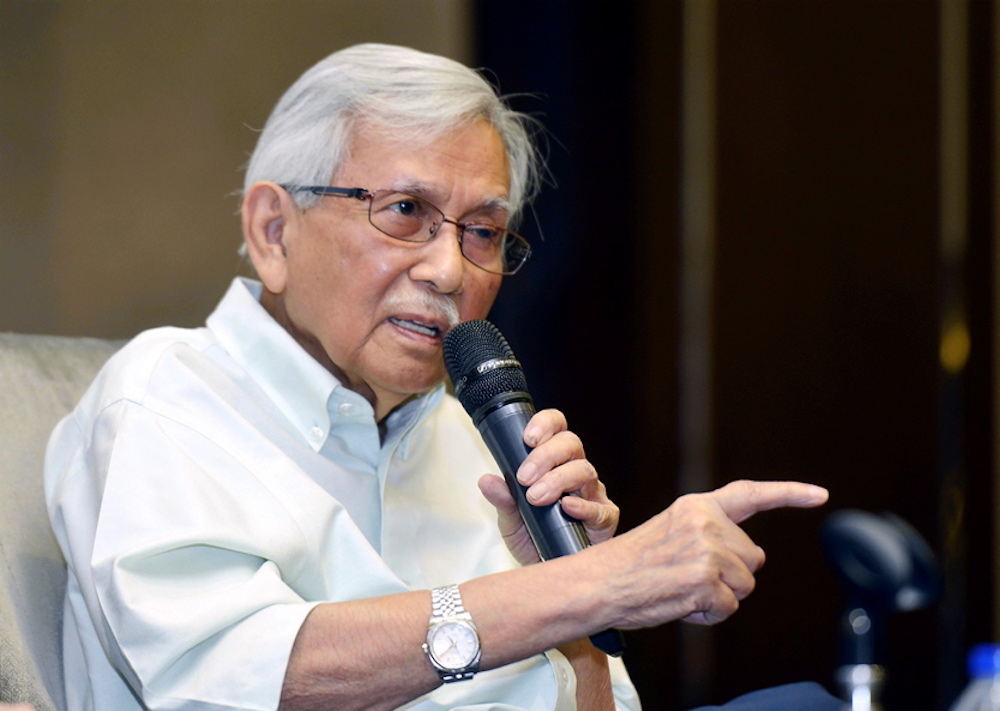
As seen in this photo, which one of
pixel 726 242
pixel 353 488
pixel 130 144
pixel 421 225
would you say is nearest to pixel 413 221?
pixel 421 225

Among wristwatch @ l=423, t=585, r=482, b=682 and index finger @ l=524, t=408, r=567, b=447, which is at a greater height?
index finger @ l=524, t=408, r=567, b=447

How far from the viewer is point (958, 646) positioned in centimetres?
360

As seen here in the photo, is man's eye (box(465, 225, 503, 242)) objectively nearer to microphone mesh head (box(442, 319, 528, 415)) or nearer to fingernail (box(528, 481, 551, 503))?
microphone mesh head (box(442, 319, 528, 415))

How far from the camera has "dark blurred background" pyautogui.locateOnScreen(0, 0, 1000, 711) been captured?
7.80 ft

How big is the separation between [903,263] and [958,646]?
142cm

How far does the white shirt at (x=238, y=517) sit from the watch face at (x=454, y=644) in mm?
149

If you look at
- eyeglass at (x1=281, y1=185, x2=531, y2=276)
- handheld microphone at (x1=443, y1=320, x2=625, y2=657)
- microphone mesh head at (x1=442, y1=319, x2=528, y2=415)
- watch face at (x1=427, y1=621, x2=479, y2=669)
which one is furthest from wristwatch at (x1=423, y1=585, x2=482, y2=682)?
eyeglass at (x1=281, y1=185, x2=531, y2=276)

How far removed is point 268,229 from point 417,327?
0.30 meters

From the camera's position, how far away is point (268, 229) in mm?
1529

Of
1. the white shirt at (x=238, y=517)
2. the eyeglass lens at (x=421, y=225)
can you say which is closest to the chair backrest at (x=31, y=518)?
the white shirt at (x=238, y=517)

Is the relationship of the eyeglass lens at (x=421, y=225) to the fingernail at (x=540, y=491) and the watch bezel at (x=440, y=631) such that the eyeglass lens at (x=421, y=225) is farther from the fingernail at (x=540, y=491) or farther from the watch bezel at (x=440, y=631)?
the watch bezel at (x=440, y=631)

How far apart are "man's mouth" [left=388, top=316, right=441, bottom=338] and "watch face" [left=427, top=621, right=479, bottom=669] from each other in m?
0.54

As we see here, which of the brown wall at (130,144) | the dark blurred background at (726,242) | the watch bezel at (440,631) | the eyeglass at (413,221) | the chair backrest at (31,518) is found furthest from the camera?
the dark blurred background at (726,242)

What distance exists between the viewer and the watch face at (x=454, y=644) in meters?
0.99
